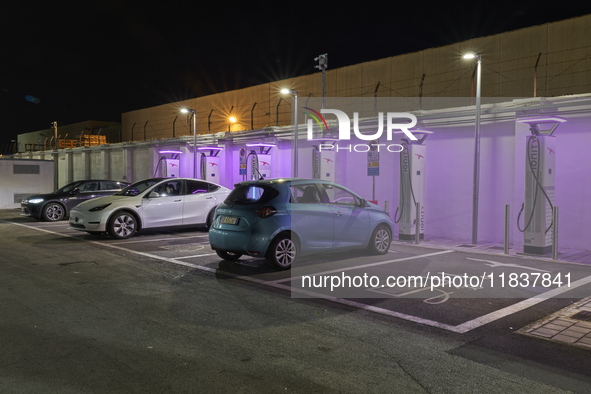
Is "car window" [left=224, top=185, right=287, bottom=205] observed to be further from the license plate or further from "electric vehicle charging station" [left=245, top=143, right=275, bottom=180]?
"electric vehicle charging station" [left=245, top=143, right=275, bottom=180]

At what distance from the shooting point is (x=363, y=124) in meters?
15.2

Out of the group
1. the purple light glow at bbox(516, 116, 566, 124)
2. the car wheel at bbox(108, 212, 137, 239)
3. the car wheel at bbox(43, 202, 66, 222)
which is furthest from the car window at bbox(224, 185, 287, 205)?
the car wheel at bbox(43, 202, 66, 222)

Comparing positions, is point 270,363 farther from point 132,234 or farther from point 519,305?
point 132,234

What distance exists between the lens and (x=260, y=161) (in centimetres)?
1877

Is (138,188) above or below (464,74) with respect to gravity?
below

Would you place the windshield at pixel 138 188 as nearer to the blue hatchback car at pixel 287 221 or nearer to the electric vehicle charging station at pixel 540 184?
the blue hatchback car at pixel 287 221

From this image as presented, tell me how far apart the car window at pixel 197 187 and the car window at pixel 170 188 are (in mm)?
232

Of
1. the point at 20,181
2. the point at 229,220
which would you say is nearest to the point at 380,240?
the point at 229,220

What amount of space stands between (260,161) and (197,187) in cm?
575

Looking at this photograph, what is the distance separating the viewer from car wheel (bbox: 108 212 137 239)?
38.9 ft

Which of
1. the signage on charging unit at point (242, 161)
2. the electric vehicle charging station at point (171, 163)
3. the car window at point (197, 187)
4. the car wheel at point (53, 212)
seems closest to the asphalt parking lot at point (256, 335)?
the car window at point (197, 187)

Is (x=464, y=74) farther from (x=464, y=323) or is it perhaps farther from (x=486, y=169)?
(x=464, y=323)

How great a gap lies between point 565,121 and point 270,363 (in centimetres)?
946

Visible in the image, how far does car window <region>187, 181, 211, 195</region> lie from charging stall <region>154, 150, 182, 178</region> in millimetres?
10183
